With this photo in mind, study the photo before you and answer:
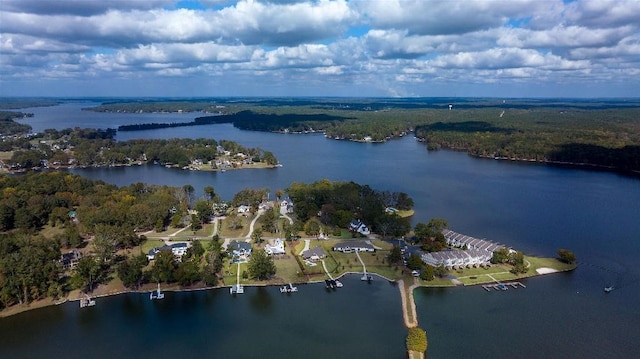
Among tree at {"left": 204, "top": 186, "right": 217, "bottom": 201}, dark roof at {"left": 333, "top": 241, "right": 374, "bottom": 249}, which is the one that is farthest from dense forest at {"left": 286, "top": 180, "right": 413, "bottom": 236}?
tree at {"left": 204, "top": 186, "right": 217, "bottom": 201}

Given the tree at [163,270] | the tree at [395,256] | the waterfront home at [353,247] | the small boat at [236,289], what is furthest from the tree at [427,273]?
the tree at [163,270]

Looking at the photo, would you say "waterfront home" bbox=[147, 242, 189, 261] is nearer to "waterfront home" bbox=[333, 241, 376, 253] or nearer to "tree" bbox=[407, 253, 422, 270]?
"waterfront home" bbox=[333, 241, 376, 253]

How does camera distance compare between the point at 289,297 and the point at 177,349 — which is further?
the point at 289,297

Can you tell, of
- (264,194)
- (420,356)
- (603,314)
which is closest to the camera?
(420,356)

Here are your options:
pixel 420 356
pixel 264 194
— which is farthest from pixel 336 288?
pixel 264 194

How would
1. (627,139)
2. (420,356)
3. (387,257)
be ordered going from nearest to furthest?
1. (420,356)
2. (387,257)
3. (627,139)

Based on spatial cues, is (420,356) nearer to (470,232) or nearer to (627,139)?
(470,232)
